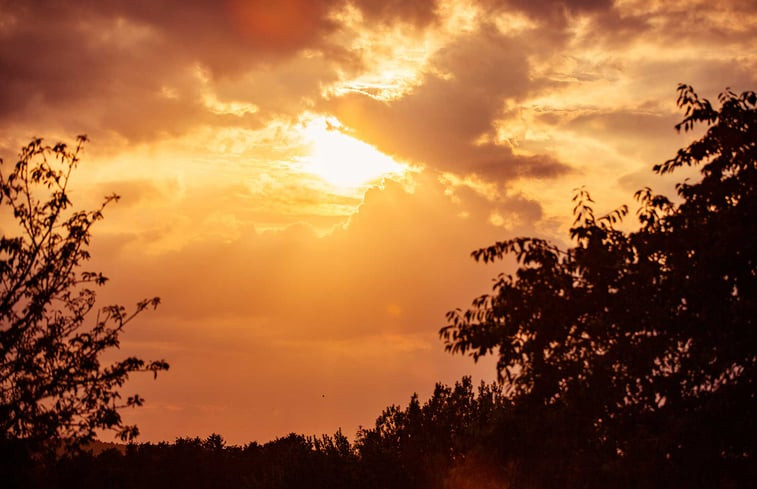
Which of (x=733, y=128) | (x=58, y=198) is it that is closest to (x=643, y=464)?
(x=733, y=128)

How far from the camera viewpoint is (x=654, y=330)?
19562 millimetres

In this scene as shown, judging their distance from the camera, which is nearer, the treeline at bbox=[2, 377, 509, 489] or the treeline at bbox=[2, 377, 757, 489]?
the treeline at bbox=[2, 377, 757, 489]

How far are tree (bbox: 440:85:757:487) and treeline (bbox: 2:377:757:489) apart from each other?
0.35 ft

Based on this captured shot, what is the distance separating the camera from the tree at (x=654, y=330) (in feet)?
60.4

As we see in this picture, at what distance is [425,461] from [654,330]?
1136 inches

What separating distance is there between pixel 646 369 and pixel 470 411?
1218 inches

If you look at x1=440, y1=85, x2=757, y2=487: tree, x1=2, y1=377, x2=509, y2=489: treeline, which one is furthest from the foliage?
x1=440, y1=85, x2=757, y2=487: tree

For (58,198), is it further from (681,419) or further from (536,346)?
(681,419)

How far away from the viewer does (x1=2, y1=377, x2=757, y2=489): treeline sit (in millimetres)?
19422

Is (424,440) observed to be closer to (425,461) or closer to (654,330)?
(425,461)

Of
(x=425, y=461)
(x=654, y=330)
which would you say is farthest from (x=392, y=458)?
(x=654, y=330)

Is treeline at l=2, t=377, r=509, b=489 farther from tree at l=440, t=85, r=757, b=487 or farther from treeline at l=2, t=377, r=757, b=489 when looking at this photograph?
tree at l=440, t=85, r=757, b=487

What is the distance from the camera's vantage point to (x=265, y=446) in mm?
75750

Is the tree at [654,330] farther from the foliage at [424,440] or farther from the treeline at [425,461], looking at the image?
the foliage at [424,440]
